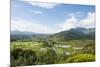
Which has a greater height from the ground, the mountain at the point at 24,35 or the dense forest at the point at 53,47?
the mountain at the point at 24,35

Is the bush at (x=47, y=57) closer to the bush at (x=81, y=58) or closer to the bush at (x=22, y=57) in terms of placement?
the bush at (x=22, y=57)

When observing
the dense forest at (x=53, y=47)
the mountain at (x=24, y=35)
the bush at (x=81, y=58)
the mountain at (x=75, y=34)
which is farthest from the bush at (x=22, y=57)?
the bush at (x=81, y=58)

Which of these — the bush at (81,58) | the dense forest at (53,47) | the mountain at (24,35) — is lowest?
the bush at (81,58)

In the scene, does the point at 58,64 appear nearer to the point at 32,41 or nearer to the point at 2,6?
the point at 32,41

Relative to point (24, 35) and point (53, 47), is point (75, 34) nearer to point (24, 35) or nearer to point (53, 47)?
point (53, 47)

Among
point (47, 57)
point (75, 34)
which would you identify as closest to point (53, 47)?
point (47, 57)

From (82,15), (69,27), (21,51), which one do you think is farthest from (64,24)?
(21,51)

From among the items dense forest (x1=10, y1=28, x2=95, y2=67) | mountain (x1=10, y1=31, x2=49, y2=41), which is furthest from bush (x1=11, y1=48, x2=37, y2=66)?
mountain (x1=10, y1=31, x2=49, y2=41)
